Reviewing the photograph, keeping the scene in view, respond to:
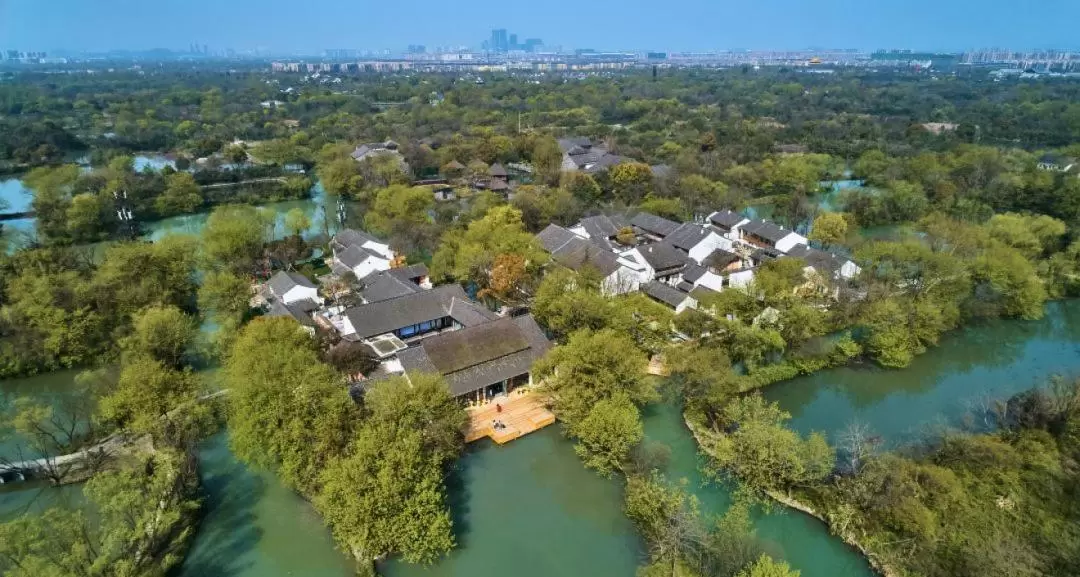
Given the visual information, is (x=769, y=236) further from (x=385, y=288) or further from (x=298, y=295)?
(x=298, y=295)

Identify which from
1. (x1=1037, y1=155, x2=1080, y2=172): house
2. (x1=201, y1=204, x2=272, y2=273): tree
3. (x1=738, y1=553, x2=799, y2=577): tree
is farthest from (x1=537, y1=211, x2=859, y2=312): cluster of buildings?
(x1=1037, y1=155, x2=1080, y2=172): house

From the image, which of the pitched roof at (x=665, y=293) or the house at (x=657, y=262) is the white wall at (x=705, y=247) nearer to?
the house at (x=657, y=262)

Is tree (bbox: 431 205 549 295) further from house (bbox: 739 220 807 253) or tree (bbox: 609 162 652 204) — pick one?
tree (bbox: 609 162 652 204)

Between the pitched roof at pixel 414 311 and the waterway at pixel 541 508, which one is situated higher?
the pitched roof at pixel 414 311

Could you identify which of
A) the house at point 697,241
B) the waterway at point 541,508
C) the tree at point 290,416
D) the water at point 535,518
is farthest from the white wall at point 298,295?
the house at point 697,241

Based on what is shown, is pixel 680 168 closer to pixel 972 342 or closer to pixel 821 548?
pixel 972 342

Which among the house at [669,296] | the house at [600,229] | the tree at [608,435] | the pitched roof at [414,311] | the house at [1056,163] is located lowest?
the tree at [608,435]

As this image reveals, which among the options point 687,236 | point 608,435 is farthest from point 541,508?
point 687,236

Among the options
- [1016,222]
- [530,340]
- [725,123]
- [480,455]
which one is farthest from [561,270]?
[725,123]
